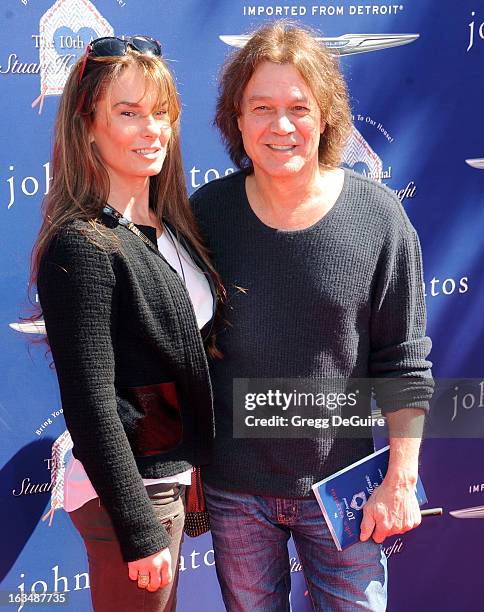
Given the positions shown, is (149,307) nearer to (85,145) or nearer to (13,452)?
(85,145)

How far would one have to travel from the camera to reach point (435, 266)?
2.72 m

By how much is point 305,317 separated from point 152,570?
2.02 ft

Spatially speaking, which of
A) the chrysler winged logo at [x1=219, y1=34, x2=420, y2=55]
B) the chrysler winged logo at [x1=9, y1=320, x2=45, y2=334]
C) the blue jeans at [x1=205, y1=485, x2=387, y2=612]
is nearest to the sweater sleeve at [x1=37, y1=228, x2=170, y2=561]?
the blue jeans at [x1=205, y1=485, x2=387, y2=612]

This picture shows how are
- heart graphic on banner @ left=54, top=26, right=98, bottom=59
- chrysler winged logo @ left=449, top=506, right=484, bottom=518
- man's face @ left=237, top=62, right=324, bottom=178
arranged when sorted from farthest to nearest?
chrysler winged logo @ left=449, top=506, right=484, bottom=518
heart graphic on banner @ left=54, top=26, right=98, bottom=59
man's face @ left=237, top=62, right=324, bottom=178

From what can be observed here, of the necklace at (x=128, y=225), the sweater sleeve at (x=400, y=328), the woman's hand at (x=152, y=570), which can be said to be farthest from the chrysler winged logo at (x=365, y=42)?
the woman's hand at (x=152, y=570)

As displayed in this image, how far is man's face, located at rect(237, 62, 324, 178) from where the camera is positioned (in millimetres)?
1844

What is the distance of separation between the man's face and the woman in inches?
7.2

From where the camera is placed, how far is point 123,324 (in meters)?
1.67

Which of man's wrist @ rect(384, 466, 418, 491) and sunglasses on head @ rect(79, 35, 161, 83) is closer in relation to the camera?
sunglasses on head @ rect(79, 35, 161, 83)

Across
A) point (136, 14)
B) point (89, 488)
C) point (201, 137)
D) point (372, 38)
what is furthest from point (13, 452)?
point (372, 38)

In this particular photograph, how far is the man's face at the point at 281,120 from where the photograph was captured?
6.05 feet

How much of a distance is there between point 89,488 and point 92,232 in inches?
21.0

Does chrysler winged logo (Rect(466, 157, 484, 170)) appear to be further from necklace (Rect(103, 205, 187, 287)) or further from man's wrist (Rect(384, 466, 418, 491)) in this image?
necklace (Rect(103, 205, 187, 287))

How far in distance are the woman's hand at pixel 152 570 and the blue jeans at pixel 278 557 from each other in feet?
0.89
